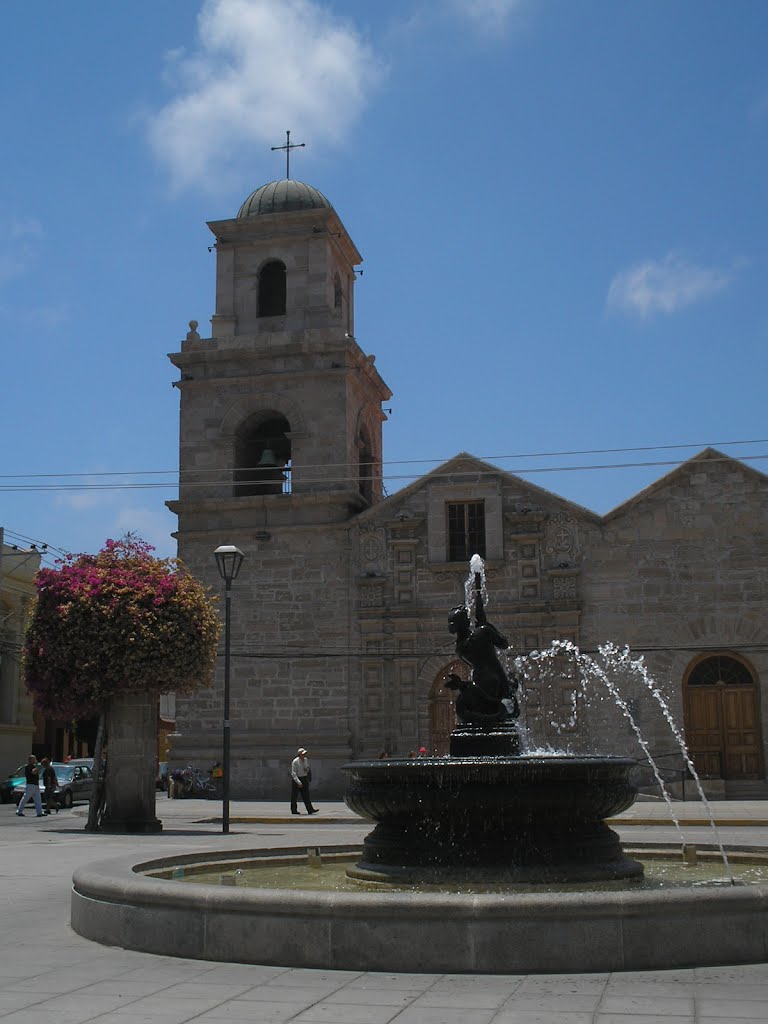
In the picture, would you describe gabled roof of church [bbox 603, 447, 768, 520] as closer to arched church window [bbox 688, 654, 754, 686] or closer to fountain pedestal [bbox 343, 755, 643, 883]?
arched church window [bbox 688, 654, 754, 686]

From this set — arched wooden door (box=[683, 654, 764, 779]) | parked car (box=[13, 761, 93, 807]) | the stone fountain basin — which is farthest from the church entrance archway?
the stone fountain basin

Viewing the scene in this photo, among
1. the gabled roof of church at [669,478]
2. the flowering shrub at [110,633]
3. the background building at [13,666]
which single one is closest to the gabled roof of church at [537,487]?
the gabled roof of church at [669,478]

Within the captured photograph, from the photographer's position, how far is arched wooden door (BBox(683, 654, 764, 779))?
1093 inches

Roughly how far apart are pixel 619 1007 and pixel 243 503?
26.1 metres

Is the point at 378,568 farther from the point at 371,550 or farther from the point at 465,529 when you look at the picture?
the point at 465,529

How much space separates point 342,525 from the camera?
30.8 m

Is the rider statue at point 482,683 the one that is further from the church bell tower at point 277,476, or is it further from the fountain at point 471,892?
the church bell tower at point 277,476

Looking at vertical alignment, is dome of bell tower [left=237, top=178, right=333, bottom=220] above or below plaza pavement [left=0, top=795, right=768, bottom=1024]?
above

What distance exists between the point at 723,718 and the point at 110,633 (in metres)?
15.3

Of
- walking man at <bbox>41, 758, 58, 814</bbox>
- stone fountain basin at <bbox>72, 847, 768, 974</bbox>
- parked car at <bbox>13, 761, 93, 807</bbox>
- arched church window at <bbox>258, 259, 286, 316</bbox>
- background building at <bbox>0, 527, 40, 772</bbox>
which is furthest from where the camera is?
background building at <bbox>0, 527, 40, 772</bbox>

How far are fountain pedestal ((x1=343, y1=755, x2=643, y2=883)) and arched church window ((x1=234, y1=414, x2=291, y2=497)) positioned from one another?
22791 mm

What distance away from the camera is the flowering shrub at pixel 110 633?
20.5 meters

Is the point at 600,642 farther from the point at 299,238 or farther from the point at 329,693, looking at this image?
the point at 299,238

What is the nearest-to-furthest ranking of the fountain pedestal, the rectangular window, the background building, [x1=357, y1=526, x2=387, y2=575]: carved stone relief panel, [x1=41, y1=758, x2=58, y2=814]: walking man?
the fountain pedestal
[x1=41, y1=758, x2=58, y2=814]: walking man
the rectangular window
[x1=357, y1=526, x2=387, y2=575]: carved stone relief panel
the background building
